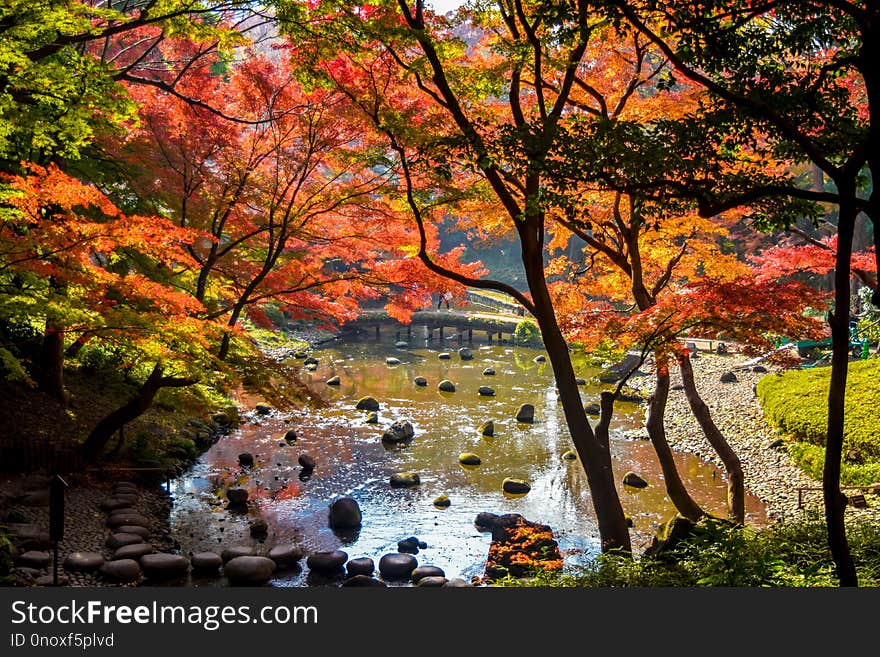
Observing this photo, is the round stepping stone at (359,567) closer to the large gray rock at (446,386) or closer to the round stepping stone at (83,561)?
the round stepping stone at (83,561)

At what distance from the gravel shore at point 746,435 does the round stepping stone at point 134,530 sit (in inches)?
363

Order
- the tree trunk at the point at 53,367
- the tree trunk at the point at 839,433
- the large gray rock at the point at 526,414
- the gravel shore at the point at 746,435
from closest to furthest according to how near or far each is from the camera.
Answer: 1. the tree trunk at the point at 839,433
2. the tree trunk at the point at 53,367
3. the gravel shore at the point at 746,435
4. the large gray rock at the point at 526,414

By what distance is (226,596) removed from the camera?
168 inches

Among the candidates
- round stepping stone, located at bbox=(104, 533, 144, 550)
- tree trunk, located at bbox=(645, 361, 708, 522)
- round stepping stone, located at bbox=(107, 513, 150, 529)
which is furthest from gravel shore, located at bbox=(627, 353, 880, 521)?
round stepping stone, located at bbox=(107, 513, 150, 529)

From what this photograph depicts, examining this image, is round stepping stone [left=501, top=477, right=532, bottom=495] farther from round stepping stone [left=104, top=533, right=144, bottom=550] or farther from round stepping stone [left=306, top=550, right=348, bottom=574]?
round stepping stone [left=104, top=533, right=144, bottom=550]

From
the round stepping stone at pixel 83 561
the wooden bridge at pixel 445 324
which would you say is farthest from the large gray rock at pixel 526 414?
the wooden bridge at pixel 445 324

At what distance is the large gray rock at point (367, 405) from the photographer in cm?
1862

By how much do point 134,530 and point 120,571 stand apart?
145 cm

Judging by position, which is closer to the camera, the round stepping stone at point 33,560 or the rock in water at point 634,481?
the round stepping stone at point 33,560

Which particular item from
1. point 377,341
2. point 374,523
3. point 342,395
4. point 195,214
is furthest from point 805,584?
point 377,341

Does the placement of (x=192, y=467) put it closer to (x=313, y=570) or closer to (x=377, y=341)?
(x=313, y=570)

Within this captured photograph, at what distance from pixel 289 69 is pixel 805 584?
353 inches

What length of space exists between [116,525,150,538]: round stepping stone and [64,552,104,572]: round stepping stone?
108cm

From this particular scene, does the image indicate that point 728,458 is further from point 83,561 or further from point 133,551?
point 83,561
